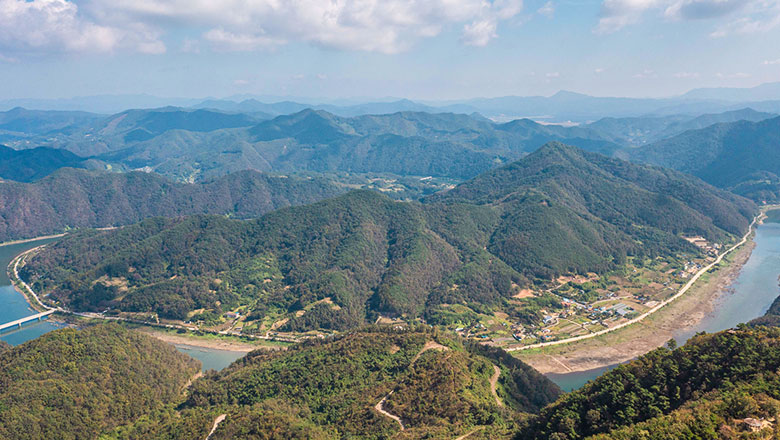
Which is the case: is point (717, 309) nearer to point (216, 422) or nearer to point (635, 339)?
point (635, 339)

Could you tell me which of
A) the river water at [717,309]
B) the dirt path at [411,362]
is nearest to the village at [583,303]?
the river water at [717,309]

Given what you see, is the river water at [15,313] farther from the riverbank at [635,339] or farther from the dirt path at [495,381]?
the riverbank at [635,339]

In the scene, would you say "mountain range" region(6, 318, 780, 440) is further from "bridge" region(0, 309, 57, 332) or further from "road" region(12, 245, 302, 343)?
"bridge" region(0, 309, 57, 332)

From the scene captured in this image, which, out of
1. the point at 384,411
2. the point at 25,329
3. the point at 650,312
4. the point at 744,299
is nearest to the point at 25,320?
the point at 25,329

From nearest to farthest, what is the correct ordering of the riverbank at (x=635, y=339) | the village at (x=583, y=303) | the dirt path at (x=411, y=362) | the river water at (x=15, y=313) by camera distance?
the dirt path at (x=411, y=362), the riverbank at (x=635, y=339), the village at (x=583, y=303), the river water at (x=15, y=313)

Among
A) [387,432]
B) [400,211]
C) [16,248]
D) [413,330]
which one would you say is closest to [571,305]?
[413,330]

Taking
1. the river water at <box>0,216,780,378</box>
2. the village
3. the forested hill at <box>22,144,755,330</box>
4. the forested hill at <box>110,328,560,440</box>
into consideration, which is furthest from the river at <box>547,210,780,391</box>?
the forested hill at <box>110,328,560,440</box>
